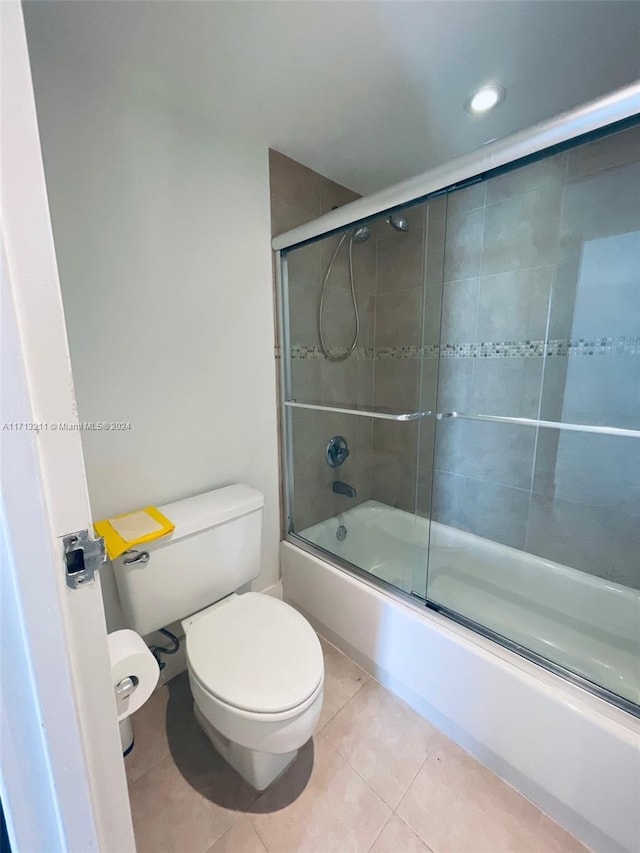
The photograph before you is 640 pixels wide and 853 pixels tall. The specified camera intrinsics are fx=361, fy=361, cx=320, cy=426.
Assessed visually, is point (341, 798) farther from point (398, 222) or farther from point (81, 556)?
point (398, 222)

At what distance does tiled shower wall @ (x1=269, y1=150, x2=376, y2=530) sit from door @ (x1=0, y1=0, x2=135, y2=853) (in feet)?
4.04

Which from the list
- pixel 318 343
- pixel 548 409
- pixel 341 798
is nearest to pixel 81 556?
pixel 341 798

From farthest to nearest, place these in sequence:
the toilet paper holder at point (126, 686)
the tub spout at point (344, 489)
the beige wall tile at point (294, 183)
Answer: the tub spout at point (344, 489) → the beige wall tile at point (294, 183) → the toilet paper holder at point (126, 686)

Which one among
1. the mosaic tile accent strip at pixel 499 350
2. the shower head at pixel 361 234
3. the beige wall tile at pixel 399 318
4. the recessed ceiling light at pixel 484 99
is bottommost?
the mosaic tile accent strip at pixel 499 350

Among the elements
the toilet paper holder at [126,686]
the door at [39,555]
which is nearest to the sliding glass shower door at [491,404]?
the toilet paper holder at [126,686]

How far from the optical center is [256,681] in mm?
956

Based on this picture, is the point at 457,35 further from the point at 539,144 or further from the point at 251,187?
the point at 251,187

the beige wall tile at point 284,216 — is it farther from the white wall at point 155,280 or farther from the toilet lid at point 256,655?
the toilet lid at point 256,655

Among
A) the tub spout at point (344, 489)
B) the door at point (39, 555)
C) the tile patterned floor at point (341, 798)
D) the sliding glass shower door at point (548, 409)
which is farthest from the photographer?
the tub spout at point (344, 489)

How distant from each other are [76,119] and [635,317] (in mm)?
1909

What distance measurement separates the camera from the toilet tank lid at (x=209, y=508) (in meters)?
1.19

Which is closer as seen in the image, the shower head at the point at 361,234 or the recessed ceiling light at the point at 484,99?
the recessed ceiling light at the point at 484,99

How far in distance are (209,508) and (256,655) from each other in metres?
0.49

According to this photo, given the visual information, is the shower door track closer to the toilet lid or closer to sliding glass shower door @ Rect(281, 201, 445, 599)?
sliding glass shower door @ Rect(281, 201, 445, 599)
